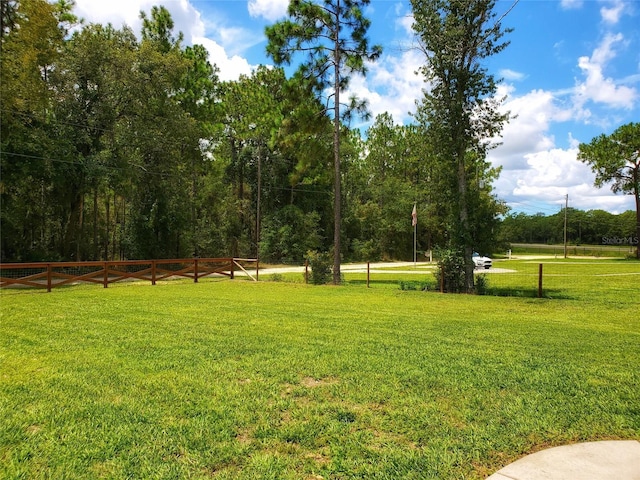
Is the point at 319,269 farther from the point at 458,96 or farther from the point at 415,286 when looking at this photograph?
the point at 458,96

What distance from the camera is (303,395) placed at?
3.47m

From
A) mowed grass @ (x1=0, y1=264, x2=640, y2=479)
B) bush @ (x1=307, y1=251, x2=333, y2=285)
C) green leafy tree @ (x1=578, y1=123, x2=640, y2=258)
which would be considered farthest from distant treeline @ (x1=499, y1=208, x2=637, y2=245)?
mowed grass @ (x1=0, y1=264, x2=640, y2=479)

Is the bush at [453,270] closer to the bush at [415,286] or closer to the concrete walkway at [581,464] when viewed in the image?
the bush at [415,286]

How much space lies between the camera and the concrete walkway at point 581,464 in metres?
2.28

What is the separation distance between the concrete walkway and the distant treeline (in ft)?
246

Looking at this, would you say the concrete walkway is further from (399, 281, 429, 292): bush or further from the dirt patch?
(399, 281, 429, 292): bush

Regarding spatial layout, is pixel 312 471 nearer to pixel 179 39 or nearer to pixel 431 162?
pixel 431 162

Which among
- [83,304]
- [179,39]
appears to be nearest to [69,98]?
[83,304]

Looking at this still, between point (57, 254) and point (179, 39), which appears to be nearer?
point (57, 254)

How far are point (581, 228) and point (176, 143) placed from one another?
8691 cm

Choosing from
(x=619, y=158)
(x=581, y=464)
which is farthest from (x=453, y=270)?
(x=619, y=158)

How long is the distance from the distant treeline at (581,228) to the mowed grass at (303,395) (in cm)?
7277

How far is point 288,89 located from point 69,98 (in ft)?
31.1

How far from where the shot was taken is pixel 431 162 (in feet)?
45.0
